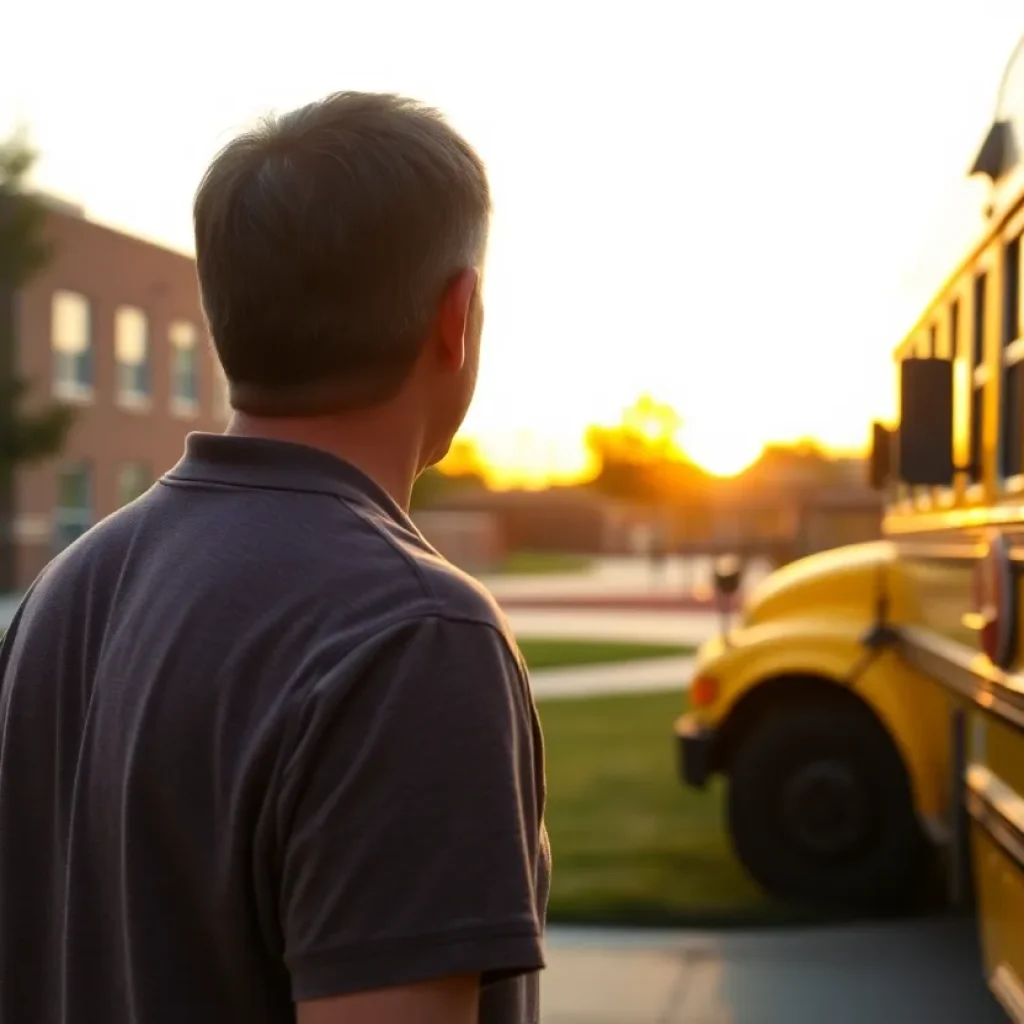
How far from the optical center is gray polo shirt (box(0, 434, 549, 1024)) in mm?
1240

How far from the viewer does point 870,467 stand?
688cm

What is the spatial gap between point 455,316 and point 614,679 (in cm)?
1558

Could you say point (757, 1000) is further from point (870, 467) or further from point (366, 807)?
point (366, 807)

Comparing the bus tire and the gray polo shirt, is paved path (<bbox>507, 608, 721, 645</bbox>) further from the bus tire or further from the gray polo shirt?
the gray polo shirt

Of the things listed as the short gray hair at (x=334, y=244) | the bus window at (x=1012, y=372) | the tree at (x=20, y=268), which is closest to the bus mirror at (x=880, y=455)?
the bus window at (x=1012, y=372)

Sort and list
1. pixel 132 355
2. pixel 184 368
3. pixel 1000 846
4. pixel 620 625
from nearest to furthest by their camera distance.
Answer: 1. pixel 1000 846
2. pixel 620 625
3. pixel 132 355
4. pixel 184 368

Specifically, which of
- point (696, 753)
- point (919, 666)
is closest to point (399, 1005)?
point (919, 666)

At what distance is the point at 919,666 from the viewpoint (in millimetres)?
5715

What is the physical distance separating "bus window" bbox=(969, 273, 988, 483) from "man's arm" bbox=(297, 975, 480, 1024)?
11.5ft

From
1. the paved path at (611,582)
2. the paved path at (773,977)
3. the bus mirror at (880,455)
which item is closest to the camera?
the paved path at (773,977)

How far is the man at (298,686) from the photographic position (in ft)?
4.08

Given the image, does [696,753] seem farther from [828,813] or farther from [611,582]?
[611,582]

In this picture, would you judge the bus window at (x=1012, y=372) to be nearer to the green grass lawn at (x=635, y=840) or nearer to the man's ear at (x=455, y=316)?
the man's ear at (x=455, y=316)

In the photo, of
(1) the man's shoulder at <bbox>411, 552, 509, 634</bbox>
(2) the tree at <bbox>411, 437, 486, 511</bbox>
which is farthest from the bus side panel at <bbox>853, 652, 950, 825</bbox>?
(2) the tree at <bbox>411, 437, 486, 511</bbox>
